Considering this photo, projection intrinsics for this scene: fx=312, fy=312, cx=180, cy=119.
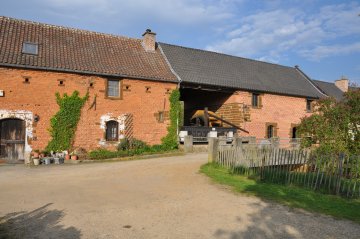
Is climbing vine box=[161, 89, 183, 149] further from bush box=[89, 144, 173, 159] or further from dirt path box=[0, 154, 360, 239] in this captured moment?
dirt path box=[0, 154, 360, 239]

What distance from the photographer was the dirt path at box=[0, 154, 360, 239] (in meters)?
5.79

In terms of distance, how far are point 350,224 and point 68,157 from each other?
46.5ft

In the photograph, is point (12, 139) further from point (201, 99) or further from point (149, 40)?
point (201, 99)

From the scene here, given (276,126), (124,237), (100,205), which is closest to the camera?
(124,237)

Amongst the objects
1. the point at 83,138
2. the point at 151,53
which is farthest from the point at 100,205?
the point at 151,53

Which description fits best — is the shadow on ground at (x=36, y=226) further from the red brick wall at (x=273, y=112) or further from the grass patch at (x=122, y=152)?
the red brick wall at (x=273, y=112)

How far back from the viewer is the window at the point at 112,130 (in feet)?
63.9

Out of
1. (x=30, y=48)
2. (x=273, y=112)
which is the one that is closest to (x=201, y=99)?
(x=273, y=112)

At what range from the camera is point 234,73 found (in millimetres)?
26812

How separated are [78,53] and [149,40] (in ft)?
19.3

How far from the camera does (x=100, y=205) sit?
7594mm

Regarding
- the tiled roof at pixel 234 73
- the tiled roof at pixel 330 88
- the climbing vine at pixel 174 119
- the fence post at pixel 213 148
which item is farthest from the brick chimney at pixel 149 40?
the tiled roof at pixel 330 88

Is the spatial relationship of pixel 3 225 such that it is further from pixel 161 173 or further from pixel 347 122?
pixel 347 122

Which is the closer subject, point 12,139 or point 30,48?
point 12,139
